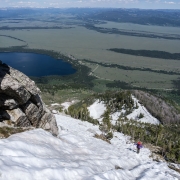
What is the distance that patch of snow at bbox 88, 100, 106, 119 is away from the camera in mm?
88425

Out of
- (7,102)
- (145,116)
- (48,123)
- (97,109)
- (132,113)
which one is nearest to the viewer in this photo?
(7,102)

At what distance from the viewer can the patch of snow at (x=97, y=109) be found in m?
88.4

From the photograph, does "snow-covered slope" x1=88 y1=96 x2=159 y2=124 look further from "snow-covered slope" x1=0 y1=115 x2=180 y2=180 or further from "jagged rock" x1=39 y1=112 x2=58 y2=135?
"snow-covered slope" x1=0 y1=115 x2=180 y2=180

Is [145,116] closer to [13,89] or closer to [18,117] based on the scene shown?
[18,117]

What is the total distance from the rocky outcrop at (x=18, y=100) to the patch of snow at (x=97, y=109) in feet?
195

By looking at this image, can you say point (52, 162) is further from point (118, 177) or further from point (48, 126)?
point (48, 126)

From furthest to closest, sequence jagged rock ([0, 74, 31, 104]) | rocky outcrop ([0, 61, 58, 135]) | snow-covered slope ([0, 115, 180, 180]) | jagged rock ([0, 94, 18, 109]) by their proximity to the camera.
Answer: jagged rock ([0, 94, 18, 109]) → rocky outcrop ([0, 61, 58, 135]) → jagged rock ([0, 74, 31, 104]) → snow-covered slope ([0, 115, 180, 180])

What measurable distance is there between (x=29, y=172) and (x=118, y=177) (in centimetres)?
822

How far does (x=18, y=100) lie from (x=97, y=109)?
230ft

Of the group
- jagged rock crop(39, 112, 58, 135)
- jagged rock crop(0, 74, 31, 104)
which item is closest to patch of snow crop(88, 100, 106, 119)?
jagged rock crop(39, 112, 58, 135)

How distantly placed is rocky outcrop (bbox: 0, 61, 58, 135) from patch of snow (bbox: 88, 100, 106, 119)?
59439 mm

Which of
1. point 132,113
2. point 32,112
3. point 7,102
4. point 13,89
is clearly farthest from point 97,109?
point 13,89

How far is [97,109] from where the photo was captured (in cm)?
9369

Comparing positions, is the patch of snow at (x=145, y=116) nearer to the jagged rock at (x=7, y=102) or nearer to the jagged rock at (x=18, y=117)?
the jagged rock at (x=18, y=117)
